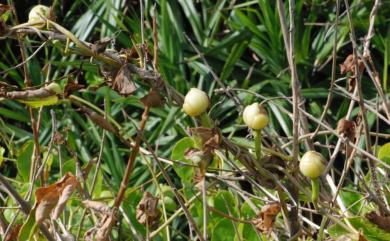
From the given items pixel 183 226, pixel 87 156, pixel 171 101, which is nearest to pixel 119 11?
pixel 87 156

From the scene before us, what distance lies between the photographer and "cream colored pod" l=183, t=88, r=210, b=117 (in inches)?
27.1

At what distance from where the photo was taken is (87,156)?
2.65 metres

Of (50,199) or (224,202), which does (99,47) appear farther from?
(224,202)

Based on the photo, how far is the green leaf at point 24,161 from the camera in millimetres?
1295

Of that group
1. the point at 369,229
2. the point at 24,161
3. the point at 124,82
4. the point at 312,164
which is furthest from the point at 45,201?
the point at 24,161

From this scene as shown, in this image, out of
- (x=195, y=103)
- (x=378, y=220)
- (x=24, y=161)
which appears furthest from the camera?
(x=24, y=161)

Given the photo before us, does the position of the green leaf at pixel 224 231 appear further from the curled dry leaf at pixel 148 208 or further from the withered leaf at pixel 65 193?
the withered leaf at pixel 65 193

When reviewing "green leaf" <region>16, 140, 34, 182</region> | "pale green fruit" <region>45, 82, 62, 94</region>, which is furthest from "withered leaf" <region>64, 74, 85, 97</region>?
"green leaf" <region>16, 140, 34, 182</region>

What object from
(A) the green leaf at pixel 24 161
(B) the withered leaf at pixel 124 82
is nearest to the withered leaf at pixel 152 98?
(B) the withered leaf at pixel 124 82

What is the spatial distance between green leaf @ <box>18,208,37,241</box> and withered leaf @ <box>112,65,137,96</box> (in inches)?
5.1

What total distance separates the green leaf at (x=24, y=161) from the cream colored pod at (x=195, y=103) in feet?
2.15

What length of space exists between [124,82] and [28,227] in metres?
0.15

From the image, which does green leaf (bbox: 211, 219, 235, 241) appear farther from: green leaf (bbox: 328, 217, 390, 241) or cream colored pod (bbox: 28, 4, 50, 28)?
cream colored pod (bbox: 28, 4, 50, 28)

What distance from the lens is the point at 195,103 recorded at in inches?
27.1
